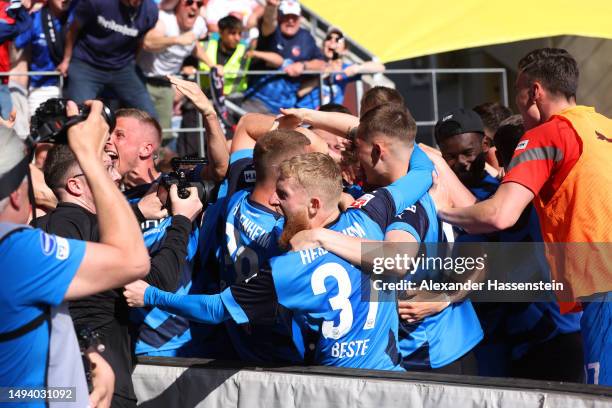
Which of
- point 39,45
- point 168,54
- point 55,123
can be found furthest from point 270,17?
point 55,123

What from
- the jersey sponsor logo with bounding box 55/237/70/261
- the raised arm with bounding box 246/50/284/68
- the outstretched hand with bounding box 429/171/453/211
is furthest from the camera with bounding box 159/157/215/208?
the raised arm with bounding box 246/50/284/68

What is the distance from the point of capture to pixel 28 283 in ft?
8.36

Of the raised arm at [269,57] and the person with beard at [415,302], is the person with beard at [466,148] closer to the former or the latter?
the person with beard at [415,302]

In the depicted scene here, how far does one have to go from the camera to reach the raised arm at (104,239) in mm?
2600

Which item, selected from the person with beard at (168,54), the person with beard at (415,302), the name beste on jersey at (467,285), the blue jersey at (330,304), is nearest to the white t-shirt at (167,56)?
the person with beard at (168,54)

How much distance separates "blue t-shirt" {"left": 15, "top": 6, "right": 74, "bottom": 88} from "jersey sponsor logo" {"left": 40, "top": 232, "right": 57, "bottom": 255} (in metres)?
4.99

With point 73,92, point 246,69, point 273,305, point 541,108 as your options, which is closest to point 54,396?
point 273,305

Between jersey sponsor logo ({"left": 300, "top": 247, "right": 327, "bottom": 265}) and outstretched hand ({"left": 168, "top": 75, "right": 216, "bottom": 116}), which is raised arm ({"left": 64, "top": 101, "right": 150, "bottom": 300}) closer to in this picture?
jersey sponsor logo ({"left": 300, "top": 247, "right": 327, "bottom": 265})

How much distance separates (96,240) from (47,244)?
107 cm

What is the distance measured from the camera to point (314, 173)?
12.1 ft

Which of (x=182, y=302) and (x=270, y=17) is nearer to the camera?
Result: (x=182, y=302)

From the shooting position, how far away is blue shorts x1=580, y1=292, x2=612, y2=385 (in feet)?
12.8

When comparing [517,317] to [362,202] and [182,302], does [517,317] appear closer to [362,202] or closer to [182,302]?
[362,202]

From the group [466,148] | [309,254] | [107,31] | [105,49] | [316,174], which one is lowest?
[309,254]
